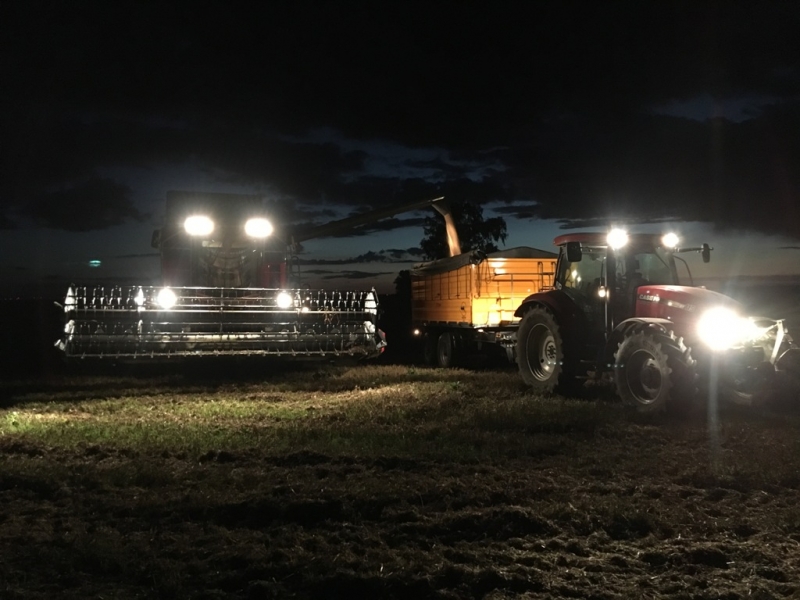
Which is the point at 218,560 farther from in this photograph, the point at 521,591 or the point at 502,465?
the point at 502,465

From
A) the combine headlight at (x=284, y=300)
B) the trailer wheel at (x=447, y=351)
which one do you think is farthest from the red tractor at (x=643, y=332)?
the trailer wheel at (x=447, y=351)

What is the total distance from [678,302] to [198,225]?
310 inches

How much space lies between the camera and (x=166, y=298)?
35.5 feet

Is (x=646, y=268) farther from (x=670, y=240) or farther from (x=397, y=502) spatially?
(x=397, y=502)

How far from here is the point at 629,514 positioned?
522 cm

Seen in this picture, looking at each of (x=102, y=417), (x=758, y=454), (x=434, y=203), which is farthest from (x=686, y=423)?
(x=434, y=203)

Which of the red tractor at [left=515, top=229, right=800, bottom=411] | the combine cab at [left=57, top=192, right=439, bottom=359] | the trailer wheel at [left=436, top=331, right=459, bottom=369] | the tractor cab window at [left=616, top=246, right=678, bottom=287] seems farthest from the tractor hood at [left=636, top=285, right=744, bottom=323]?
the trailer wheel at [left=436, top=331, right=459, bottom=369]

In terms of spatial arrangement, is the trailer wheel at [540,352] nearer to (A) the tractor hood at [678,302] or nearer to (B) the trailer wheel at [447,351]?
(A) the tractor hood at [678,302]

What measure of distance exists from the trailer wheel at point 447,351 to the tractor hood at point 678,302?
6.74 meters

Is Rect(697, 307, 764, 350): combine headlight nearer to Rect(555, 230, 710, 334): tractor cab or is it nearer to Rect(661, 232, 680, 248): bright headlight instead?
Rect(555, 230, 710, 334): tractor cab

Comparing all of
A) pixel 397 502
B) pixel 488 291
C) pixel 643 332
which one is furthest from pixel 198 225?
pixel 397 502

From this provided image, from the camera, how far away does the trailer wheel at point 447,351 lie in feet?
54.5

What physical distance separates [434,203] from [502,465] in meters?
11.1

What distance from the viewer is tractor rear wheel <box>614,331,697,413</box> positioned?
29.0 ft
